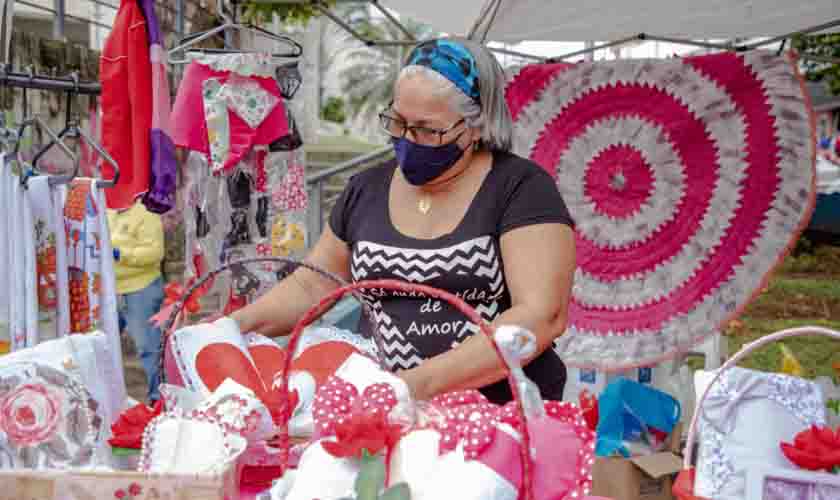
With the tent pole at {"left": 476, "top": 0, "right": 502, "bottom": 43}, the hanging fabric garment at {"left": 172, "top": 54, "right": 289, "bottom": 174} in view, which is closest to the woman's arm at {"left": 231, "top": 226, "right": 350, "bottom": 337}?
the hanging fabric garment at {"left": 172, "top": 54, "right": 289, "bottom": 174}

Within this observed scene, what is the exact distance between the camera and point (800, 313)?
358 inches

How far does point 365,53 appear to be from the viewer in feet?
123

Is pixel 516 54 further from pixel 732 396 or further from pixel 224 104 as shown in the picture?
pixel 732 396

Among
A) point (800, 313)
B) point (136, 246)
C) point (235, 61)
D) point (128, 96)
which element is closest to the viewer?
point (128, 96)

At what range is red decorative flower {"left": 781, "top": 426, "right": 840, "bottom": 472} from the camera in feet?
4.71

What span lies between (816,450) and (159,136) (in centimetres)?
264

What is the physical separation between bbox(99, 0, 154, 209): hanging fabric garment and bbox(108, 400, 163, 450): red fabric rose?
190 cm

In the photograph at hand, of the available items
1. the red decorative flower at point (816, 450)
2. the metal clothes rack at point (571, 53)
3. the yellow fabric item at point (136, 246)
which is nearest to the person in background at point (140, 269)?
the yellow fabric item at point (136, 246)

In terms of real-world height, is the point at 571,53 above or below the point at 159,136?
above

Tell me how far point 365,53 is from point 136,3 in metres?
34.8

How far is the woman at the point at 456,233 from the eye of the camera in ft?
6.77

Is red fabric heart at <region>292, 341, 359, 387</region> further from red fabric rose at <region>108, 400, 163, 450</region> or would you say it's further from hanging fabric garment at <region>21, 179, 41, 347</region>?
hanging fabric garment at <region>21, 179, 41, 347</region>

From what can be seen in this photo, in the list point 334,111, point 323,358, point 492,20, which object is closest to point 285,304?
point 323,358

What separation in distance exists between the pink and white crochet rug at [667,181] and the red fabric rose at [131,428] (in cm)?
251
